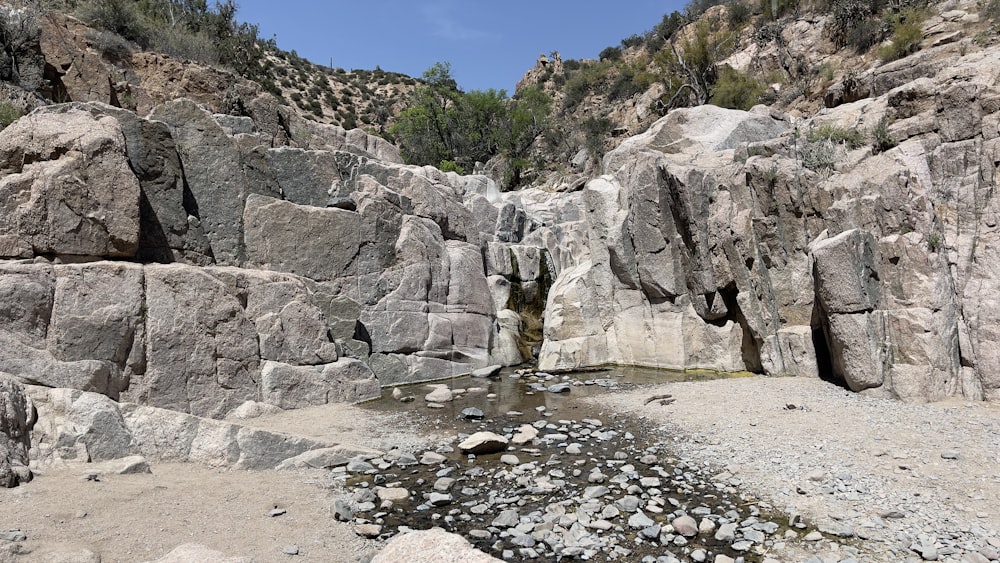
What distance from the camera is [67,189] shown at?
9609 millimetres

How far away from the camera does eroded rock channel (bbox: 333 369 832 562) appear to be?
554 cm

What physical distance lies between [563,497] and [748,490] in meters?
2.13

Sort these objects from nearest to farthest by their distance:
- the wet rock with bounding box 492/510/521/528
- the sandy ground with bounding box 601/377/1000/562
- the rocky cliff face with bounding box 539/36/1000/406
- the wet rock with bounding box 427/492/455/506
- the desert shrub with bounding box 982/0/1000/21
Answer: the sandy ground with bounding box 601/377/1000/562
the wet rock with bounding box 492/510/521/528
the wet rock with bounding box 427/492/455/506
the rocky cliff face with bounding box 539/36/1000/406
the desert shrub with bounding box 982/0/1000/21

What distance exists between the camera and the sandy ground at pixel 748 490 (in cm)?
500

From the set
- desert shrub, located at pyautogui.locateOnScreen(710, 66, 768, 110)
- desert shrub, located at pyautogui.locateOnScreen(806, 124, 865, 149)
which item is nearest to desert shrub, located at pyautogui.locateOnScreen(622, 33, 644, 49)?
desert shrub, located at pyautogui.locateOnScreen(710, 66, 768, 110)

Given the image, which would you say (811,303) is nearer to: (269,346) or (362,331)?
(362,331)

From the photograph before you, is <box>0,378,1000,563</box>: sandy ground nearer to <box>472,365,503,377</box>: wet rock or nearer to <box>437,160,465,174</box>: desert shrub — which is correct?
<box>472,365,503,377</box>: wet rock

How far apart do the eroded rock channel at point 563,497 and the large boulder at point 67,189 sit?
Answer: 21.0 ft

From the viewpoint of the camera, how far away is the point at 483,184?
22281mm

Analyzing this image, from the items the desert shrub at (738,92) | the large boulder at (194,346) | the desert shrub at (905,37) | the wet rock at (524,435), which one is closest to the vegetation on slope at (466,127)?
the desert shrub at (738,92)

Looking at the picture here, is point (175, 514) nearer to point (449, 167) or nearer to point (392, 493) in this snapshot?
point (392, 493)

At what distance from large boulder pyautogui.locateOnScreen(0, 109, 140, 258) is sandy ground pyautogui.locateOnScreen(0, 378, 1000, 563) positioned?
4926 millimetres

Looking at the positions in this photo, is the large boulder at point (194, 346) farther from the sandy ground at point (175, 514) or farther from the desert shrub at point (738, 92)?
the desert shrub at point (738, 92)

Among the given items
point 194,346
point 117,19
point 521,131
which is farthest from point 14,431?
point 521,131
